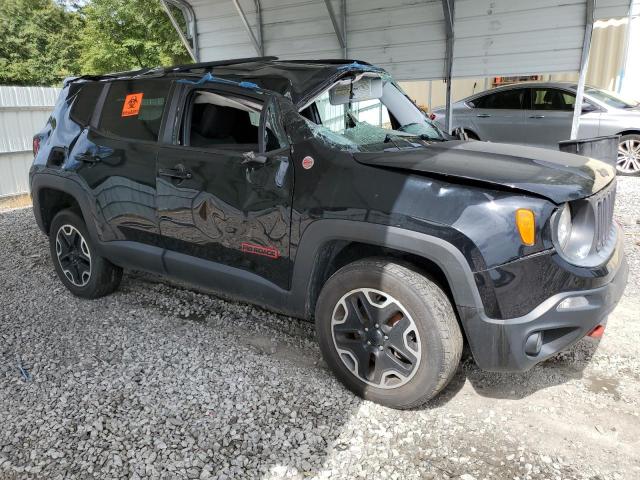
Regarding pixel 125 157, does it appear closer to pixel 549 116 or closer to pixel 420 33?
pixel 420 33

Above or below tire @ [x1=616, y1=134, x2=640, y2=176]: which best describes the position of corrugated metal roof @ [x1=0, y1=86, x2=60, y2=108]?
above

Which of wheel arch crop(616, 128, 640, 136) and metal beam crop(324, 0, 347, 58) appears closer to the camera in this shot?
metal beam crop(324, 0, 347, 58)

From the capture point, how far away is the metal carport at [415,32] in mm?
6570

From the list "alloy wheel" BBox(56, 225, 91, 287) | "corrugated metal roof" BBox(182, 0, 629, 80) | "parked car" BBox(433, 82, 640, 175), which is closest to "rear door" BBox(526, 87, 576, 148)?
"parked car" BBox(433, 82, 640, 175)

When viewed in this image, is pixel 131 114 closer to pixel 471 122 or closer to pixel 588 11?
pixel 588 11

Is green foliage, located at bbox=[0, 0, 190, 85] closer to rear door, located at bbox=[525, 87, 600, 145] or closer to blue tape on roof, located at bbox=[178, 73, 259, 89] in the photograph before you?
rear door, located at bbox=[525, 87, 600, 145]

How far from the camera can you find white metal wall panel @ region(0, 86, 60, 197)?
1033 centimetres

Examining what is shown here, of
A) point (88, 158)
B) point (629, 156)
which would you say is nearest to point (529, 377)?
point (88, 158)

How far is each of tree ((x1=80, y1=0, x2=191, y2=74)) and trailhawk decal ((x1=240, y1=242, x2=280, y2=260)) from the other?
21950 mm

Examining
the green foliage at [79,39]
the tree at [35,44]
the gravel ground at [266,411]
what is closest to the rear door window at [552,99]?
the gravel ground at [266,411]

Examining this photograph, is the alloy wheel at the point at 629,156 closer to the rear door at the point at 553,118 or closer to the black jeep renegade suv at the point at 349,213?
the rear door at the point at 553,118

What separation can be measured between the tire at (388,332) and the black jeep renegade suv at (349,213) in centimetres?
1

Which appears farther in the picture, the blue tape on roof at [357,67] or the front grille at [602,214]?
the blue tape on roof at [357,67]

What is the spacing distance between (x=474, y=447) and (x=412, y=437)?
0.31 metres
